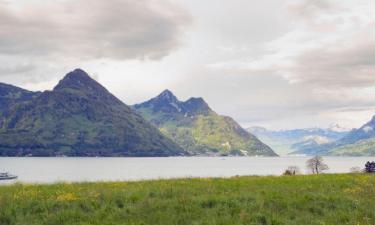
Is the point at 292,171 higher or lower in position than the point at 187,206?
lower

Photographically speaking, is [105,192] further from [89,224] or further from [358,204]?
[358,204]

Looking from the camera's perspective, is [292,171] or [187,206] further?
[292,171]

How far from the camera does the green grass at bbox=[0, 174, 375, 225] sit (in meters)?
16.7

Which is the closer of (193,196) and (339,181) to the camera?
(193,196)

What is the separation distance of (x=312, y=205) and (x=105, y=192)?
9.81m

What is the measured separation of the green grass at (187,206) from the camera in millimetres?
16719

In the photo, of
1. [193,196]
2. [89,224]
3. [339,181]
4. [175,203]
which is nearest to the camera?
[89,224]

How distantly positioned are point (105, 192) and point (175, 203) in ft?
13.8

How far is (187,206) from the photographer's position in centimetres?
1830

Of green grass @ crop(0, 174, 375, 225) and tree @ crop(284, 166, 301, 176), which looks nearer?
green grass @ crop(0, 174, 375, 225)

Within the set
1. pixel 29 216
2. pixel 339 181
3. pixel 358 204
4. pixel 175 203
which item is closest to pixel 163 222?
pixel 175 203

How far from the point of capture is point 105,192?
2102 cm

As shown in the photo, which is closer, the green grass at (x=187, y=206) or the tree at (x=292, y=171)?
the green grass at (x=187, y=206)

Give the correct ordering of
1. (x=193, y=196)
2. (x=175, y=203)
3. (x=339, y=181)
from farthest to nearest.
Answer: (x=339, y=181) → (x=193, y=196) → (x=175, y=203)
